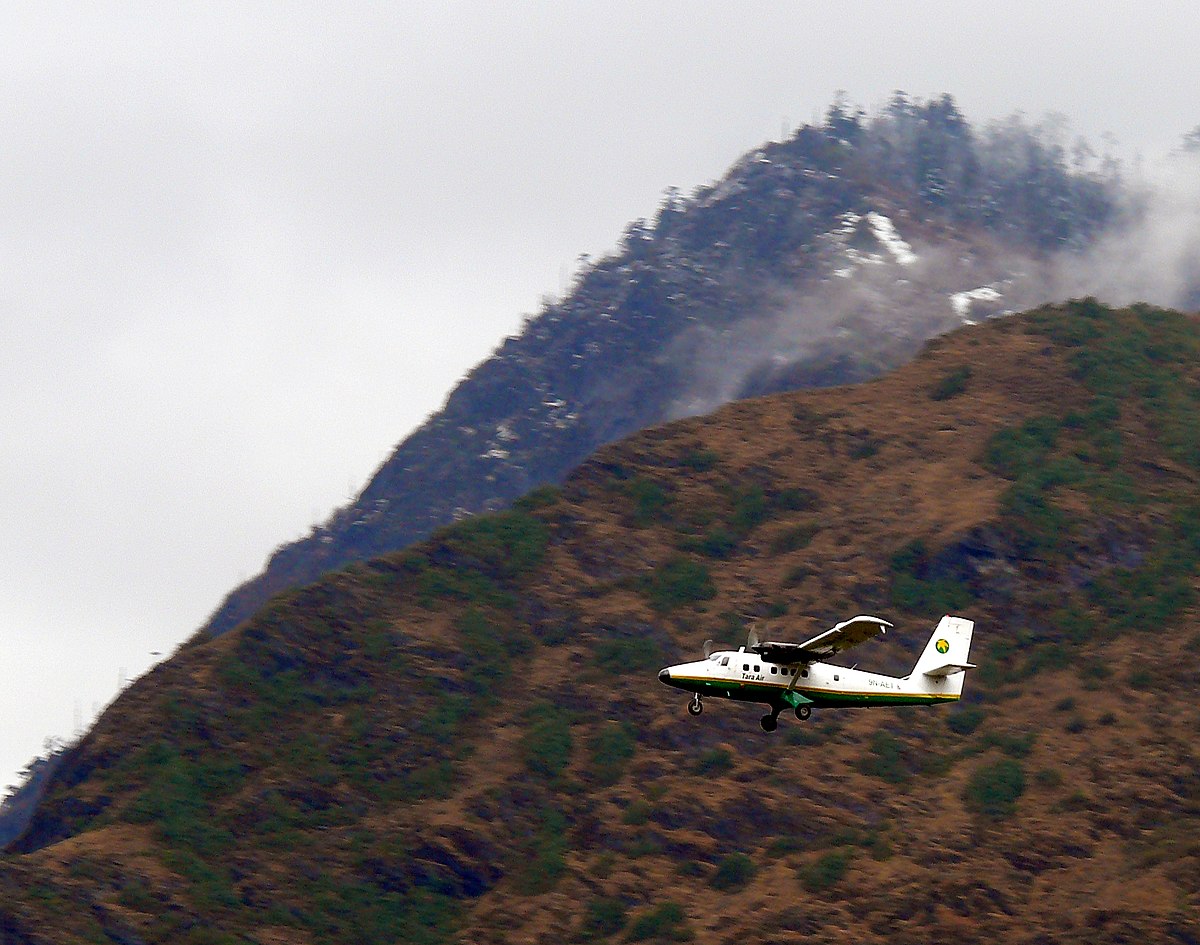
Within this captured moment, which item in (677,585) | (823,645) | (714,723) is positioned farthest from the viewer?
(677,585)

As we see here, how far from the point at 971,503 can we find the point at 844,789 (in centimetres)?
3047

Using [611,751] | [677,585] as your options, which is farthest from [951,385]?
[611,751]

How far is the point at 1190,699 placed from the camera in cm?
12300

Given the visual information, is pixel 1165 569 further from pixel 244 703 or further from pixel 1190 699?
pixel 244 703

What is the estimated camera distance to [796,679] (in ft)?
237

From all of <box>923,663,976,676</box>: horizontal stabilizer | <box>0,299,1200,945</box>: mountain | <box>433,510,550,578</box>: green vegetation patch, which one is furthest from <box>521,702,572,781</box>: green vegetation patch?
<box>923,663,976,676</box>: horizontal stabilizer

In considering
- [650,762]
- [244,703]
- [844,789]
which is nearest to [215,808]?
[244,703]

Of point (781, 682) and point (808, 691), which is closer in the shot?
point (781, 682)

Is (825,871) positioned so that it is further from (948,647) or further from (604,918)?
(948,647)

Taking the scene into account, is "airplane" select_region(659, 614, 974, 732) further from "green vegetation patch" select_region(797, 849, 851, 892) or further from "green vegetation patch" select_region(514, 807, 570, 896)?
"green vegetation patch" select_region(514, 807, 570, 896)

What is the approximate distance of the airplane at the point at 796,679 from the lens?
70562 mm

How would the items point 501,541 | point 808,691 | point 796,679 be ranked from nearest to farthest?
point 796,679 < point 808,691 < point 501,541

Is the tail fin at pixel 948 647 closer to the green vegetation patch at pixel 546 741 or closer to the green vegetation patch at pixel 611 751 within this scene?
the green vegetation patch at pixel 611 751

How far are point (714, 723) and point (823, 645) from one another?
5768 cm
